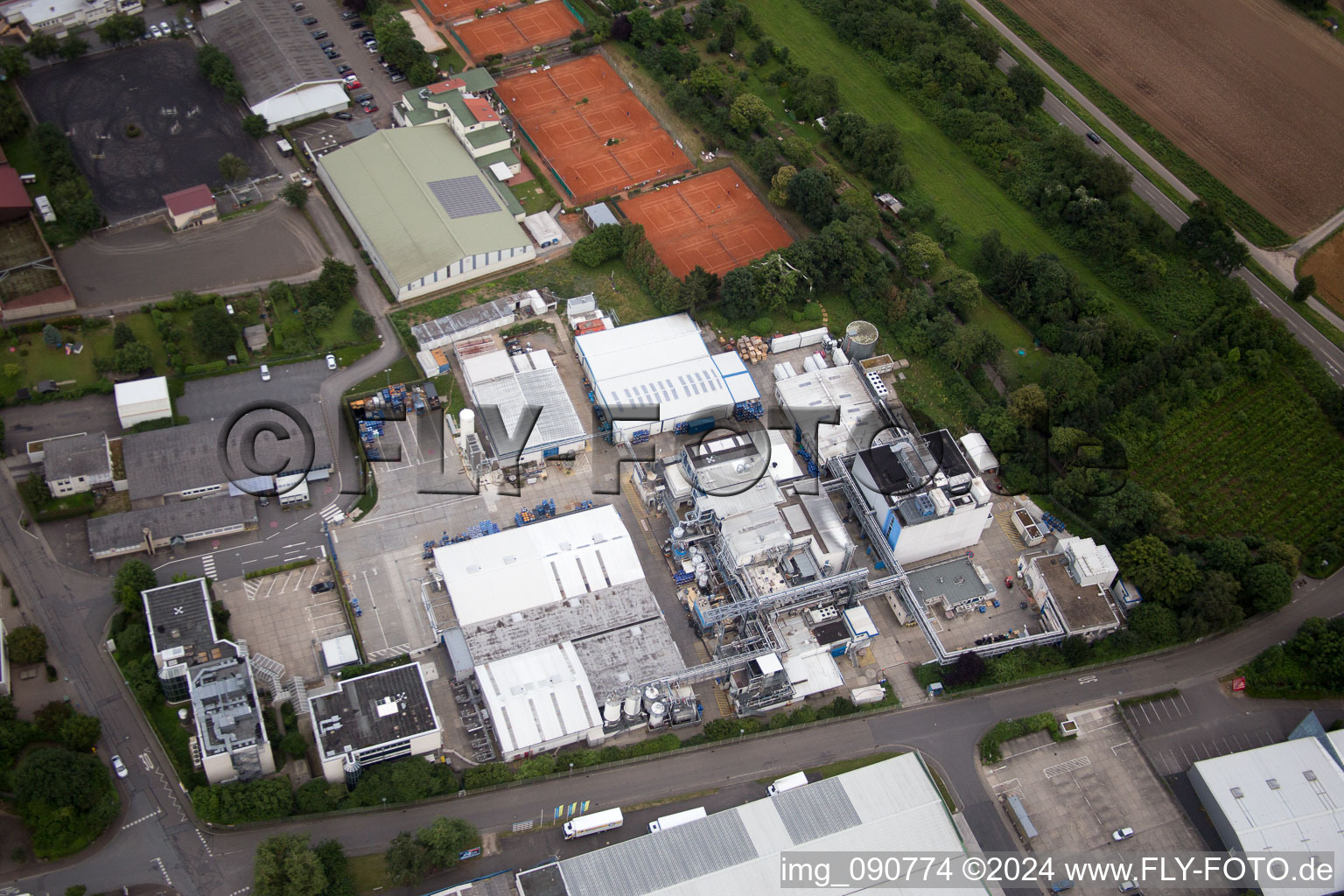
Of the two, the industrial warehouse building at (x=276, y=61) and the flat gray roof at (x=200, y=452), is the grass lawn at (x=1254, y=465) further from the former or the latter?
the industrial warehouse building at (x=276, y=61)

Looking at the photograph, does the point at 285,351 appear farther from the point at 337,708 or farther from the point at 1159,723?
the point at 1159,723

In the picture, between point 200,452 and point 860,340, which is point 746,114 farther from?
point 200,452

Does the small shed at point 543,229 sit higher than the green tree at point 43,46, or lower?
higher

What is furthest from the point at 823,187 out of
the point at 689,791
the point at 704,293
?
the point at 689,791

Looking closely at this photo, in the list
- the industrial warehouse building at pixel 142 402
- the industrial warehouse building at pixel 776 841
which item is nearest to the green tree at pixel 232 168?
the industrial warehouse building at pixel 142 402

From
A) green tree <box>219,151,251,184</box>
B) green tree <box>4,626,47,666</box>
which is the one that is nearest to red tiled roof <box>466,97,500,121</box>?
green tree <box>219,151,251,184</box>

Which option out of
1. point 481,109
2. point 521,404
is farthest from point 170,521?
point 481,109
